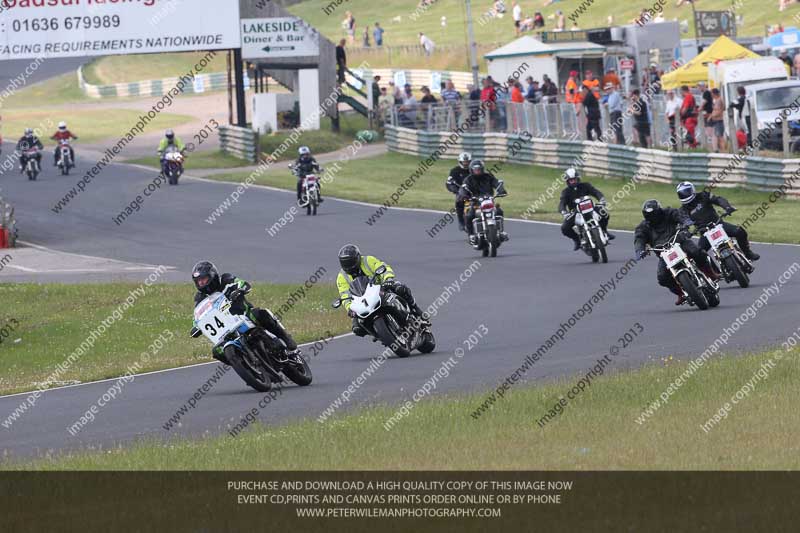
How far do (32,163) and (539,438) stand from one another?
3697cm

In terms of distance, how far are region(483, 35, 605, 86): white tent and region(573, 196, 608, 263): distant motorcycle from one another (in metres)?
24.6

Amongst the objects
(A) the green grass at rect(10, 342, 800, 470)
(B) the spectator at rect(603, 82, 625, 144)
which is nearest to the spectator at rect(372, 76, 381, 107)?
(B) the spectator at rect(603, 82, 625, 144)

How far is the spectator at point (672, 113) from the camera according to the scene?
34219 mm

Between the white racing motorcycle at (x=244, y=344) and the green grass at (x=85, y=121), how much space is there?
1773 inches

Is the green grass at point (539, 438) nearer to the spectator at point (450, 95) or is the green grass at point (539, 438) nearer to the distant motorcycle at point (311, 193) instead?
the distant motorcycle at point (311, 193)

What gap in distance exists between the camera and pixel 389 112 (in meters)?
50.2

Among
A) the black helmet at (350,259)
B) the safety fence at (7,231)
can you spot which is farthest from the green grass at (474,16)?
the black helmet at (350,259)

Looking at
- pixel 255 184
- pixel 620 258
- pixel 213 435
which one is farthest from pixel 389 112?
pixel 213 435

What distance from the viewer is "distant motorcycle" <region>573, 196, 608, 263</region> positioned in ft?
74.6

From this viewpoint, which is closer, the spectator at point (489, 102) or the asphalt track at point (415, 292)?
the asphalt track at point (415, 292)

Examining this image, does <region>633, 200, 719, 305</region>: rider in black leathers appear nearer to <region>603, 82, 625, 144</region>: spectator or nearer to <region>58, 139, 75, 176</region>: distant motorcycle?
<region>603, 82, 625, 144</region>: spectator

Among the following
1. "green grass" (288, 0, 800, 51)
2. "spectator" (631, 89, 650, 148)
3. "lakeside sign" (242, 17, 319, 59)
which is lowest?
"spectator" (631, 89, 650, 148)

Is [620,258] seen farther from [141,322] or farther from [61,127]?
[61,127]

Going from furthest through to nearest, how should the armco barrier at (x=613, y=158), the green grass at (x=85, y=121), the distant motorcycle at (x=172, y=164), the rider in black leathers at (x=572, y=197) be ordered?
1. the green grass at (x=85, y=121)
2. the distant motorcycle at (x=172, y=164)
3. the armco barrier at (x=613, y=158)
4. the rider in black leathers at (x=572, y=197)
